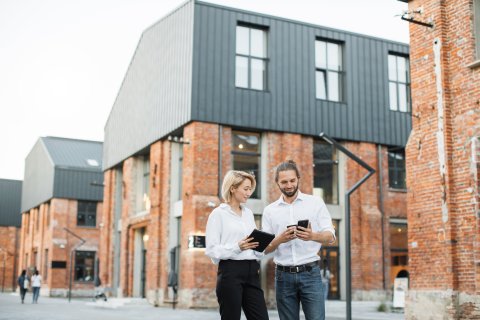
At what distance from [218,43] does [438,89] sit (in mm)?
13137

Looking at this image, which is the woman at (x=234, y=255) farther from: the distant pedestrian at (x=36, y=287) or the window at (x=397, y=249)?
the distant pedestrian at (x=36, y=287)

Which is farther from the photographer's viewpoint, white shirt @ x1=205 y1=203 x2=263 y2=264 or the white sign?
the white sign

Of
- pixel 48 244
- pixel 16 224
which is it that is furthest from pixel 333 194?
pixel 16 224

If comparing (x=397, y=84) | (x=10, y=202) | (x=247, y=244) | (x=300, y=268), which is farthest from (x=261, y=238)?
(x=10, y=202)

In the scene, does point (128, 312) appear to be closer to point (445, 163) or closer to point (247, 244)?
point (445, 163)

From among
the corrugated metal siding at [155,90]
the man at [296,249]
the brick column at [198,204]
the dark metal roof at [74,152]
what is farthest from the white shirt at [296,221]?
the dark metal roof at [74,152]

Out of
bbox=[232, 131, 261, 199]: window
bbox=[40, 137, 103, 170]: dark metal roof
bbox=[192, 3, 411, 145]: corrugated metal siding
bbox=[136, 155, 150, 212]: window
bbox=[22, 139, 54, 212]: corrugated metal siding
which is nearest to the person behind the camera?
bbox=[192, 3, 411, 145]: corrugated metal siding

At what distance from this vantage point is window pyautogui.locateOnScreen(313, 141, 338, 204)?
26.9 metres

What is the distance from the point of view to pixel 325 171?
89.1 ft

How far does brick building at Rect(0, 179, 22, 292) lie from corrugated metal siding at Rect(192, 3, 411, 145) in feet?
128

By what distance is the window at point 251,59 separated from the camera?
25625 mm

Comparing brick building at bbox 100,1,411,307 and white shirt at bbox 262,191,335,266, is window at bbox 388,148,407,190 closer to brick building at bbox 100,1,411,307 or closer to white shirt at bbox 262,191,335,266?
brick building at bbox 100,1,411,307

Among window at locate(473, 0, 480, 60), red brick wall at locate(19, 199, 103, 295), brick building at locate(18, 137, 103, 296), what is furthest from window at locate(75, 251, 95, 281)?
window at locate(473, 0, 480, 60)

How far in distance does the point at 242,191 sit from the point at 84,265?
41940 millimetres
